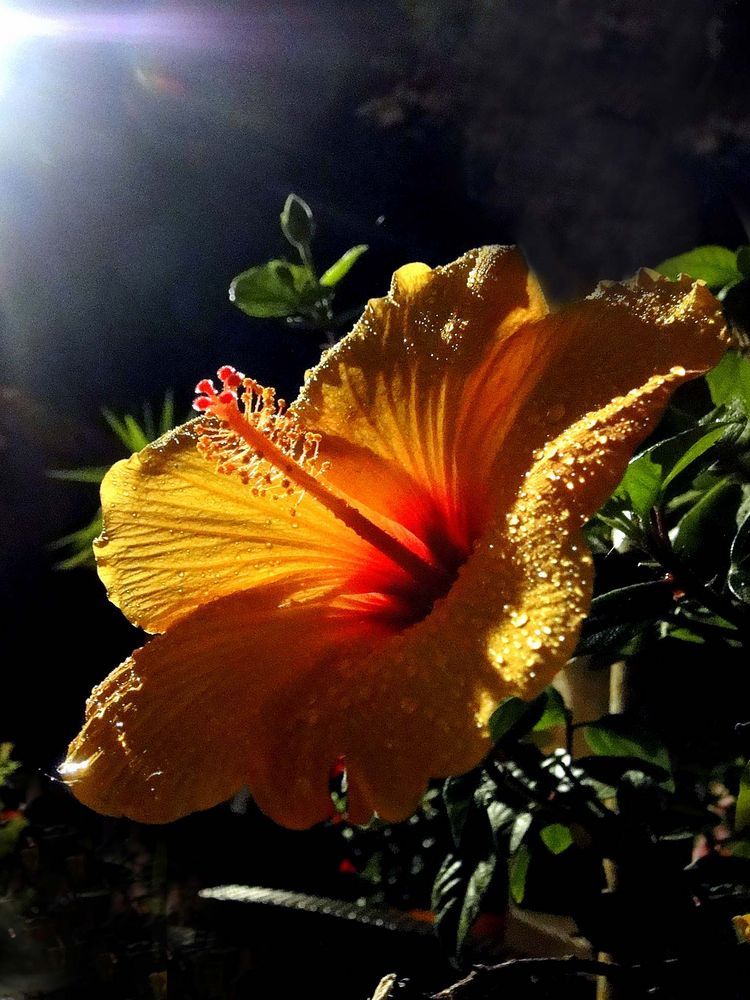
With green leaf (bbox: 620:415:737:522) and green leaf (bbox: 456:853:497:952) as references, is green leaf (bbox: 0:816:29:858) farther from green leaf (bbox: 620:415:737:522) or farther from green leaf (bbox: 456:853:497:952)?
green leaf (bbox: 620:415:737:522)

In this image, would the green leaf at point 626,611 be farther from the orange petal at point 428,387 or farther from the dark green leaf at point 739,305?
the dark green leaf at point 739,305

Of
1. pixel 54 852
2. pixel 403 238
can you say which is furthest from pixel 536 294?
pixel 403 238

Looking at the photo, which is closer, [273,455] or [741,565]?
[741,565]

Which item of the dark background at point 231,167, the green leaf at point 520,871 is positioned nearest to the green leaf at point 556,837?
the green leaf at point 520,871

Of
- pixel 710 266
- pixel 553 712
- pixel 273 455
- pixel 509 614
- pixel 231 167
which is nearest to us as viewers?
pixel 509 614

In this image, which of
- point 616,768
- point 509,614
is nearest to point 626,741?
point 616,768

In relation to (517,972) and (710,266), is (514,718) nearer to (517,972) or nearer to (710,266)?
(517,972)

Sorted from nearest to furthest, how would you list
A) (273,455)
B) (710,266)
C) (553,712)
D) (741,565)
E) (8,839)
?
(741,565), (273,455), (553,712), (710,266), (8,839)
